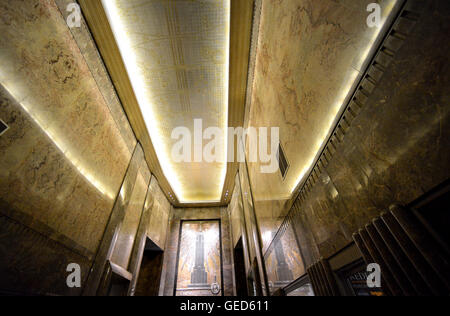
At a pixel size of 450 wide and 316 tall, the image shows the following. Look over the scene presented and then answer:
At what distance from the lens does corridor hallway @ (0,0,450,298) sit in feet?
3.74

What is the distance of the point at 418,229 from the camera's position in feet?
3.62

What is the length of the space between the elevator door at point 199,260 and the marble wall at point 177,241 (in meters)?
0.20

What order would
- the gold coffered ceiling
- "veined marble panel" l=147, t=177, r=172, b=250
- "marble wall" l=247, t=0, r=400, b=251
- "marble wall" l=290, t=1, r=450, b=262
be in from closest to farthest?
"marble wall" l=290, t=1, r=450, b=262 → "marble wall" l=247, t=0, r=400, b=251 → the gold coffered ceiling → "veined marble panel" l=147, t=177, r=172, b=250

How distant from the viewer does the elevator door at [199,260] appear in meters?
8.16

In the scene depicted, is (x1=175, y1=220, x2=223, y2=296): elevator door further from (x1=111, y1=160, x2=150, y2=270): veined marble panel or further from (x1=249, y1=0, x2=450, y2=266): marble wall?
(x1=249, y1=0, x2=450, y2=266): marble wall

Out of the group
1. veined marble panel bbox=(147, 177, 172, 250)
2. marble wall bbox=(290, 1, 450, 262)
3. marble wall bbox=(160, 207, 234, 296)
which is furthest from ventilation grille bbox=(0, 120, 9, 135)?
marble wall bbox=(160, 207, 234, 296)

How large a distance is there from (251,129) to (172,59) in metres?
2.46

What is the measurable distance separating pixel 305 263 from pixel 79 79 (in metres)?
4.63

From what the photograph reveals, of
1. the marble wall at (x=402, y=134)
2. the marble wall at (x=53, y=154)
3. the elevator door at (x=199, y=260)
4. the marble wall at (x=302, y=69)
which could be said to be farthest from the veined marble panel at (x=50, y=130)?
the elevator door at (x=199, y=260)

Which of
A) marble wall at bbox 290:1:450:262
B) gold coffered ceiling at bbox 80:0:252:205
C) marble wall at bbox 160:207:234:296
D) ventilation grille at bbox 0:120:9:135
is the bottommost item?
marble wall at bbox 290:1:450:262

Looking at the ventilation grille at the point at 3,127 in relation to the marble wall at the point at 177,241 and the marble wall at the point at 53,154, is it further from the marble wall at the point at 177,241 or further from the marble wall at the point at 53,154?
the marble wall at the point at 177,241

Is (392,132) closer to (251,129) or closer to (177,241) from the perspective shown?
(251,129)

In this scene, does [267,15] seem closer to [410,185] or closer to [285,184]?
[285,184]

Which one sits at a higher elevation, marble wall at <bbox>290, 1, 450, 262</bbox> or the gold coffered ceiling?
the gold coffered ceiling
